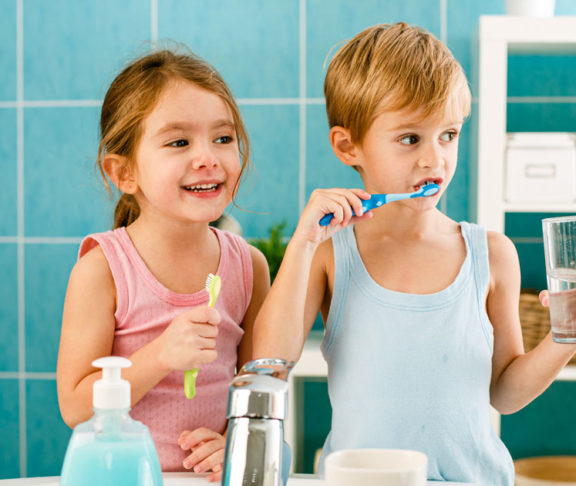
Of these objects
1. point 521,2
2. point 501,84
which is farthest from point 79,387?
point 521,2

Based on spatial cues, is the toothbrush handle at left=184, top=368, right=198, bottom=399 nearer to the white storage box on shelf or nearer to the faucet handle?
the faucet handle

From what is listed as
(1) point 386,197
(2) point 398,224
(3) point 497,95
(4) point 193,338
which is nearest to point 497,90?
(3) point 497,95

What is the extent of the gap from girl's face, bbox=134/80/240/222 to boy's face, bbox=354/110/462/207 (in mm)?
174

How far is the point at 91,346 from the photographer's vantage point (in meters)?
0.82

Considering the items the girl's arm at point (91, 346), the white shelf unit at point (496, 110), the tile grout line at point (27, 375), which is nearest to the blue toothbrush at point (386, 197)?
the girl's arm at point (91, 346)

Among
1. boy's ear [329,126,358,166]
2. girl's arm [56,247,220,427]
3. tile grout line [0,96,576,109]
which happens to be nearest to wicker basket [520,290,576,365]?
tile grout line [0,96,576,109]

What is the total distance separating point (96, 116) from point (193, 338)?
62.9 inches

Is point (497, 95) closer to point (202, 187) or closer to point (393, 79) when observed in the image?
point (393, 79)

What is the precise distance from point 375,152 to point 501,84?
3.40 feet

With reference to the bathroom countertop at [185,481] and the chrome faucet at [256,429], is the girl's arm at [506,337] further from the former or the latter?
the chrome faucet at [256,429]

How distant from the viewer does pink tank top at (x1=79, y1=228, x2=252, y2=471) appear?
2.80 feet

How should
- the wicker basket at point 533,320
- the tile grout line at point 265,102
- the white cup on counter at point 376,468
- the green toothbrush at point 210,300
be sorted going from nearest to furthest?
the white cup on counter at point 376,468, the green toothbrush at point 210,300, the wicker basket at point 533,320, the tile grout line at point 265,102

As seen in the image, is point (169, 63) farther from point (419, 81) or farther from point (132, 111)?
point (419, 81)

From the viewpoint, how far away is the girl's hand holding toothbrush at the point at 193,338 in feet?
2.20
